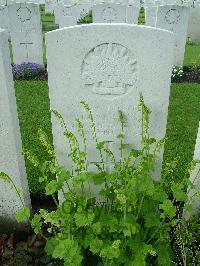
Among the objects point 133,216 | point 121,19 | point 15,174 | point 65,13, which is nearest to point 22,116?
point 15,174

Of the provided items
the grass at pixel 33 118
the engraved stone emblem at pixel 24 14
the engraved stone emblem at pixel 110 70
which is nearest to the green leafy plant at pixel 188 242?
the engraved stone emblem at pixel 110 70

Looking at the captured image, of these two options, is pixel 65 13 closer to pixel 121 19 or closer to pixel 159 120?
pixel 121 19

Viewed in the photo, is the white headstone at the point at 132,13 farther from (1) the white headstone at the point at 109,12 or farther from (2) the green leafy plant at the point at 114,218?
(2) the green leafy plant at the point at 114,218

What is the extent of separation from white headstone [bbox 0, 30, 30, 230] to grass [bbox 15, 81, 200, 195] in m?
0.53

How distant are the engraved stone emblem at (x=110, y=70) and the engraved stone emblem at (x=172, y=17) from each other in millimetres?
5570

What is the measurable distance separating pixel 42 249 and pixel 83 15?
13033mm

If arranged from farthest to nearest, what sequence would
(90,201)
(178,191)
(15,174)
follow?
(15,174), (90,201), (178,191)

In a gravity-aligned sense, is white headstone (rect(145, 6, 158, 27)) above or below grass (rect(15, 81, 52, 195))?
above

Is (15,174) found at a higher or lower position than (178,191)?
lower

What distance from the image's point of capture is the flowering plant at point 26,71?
7.60 meters

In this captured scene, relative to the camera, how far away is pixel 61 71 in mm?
2621

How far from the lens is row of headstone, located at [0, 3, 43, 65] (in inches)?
309

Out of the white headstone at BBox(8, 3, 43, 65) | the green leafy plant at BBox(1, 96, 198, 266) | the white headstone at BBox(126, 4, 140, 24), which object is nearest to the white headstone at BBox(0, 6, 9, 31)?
the white headstone at BBox(8, 3, 43, 65)

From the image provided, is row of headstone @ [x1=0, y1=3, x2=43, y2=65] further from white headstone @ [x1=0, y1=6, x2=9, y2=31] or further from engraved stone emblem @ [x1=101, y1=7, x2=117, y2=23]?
white headstone @ [x1=0, y1=6, x2=9, y2=31]
